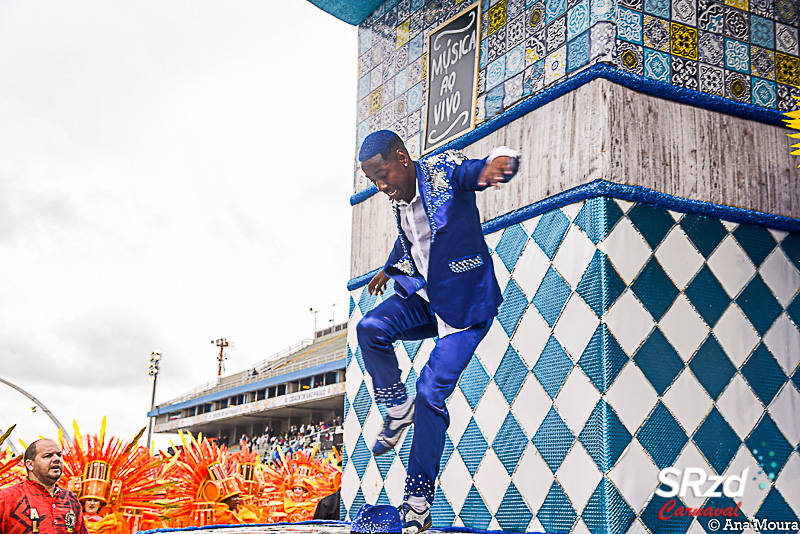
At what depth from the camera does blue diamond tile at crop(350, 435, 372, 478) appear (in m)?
4.92

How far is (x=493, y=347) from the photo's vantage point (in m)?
4.18

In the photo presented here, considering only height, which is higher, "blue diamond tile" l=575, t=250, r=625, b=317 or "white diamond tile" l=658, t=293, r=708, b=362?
"blue diamond tile" l=575, t=250, r=625, b=317

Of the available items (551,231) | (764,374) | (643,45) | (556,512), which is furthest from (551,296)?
(643,45)

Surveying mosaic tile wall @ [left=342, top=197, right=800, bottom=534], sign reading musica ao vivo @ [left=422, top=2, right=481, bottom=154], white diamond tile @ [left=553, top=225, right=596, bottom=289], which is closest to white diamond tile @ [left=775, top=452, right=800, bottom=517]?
mosaic tile wall @ [left=342, top=197, right=800, bottom=534]

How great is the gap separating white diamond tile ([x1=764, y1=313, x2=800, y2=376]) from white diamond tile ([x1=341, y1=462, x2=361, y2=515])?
7.66ft

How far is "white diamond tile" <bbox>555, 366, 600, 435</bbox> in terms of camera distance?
12.0ft

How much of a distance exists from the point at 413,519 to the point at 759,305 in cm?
191

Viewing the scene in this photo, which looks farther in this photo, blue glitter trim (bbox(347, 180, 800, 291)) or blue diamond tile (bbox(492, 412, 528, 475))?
blue diamond tile (bbox(492, 412, 528, 475))

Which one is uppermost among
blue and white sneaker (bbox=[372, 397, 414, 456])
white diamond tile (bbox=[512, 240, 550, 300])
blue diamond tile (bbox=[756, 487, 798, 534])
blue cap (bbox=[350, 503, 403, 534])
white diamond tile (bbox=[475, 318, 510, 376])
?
white diamond tile (bbox=[512, 240, 550, 300])

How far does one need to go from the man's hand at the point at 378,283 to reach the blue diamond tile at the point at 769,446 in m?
2.05

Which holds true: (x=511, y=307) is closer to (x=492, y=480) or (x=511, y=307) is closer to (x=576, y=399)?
(x=576, y=399)

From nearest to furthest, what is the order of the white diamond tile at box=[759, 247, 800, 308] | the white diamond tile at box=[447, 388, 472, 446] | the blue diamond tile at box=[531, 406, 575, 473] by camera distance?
1. the blue diamond tile at box=[531, 406, 575, 473]
2. the white diamond tile at box=[759, 247, 800, 308]
3. the white diamond tile at box=[447, 388, 472, 446]

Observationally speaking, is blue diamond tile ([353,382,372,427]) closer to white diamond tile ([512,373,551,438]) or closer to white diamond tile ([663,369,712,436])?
white diamond tile ([512,373,551,438])

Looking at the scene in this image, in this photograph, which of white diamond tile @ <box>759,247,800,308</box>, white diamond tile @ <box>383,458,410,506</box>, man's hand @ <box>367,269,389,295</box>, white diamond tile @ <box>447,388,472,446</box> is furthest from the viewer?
man's hand @ <box>367,269,389,295</box>
